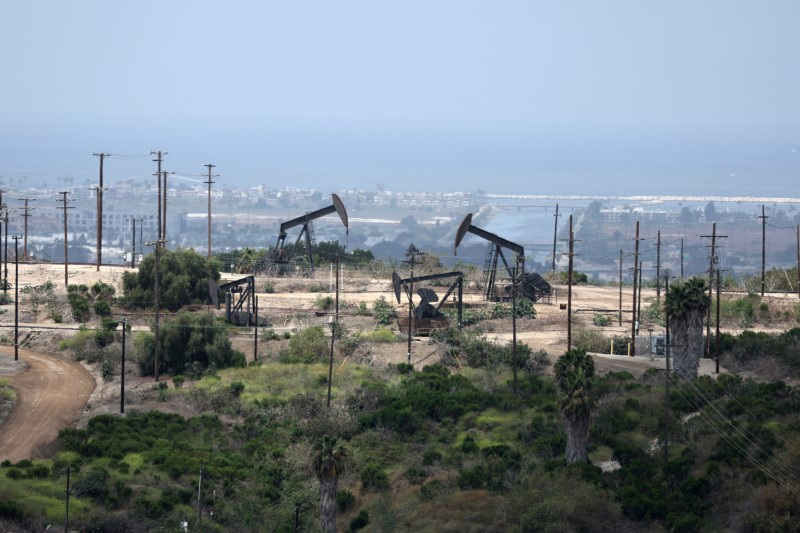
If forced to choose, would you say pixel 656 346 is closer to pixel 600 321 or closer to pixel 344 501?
pixel 600 321

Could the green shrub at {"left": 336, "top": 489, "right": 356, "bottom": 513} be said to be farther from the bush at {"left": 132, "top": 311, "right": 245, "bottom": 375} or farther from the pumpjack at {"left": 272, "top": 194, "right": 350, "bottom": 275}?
the pumpjack at {"left": 272, "top": 194, "right": 350, "bottom": 275}

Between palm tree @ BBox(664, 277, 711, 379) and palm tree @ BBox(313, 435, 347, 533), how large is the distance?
16.9 m

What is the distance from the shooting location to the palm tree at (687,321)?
53.1 metres

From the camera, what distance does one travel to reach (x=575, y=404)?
1797 inches

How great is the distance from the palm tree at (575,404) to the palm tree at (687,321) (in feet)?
25.0

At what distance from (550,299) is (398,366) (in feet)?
57.8

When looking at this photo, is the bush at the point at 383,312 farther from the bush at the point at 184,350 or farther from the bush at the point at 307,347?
the bush at the point at 184,350

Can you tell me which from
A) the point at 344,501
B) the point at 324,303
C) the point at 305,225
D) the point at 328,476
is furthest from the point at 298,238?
the point at 328,476

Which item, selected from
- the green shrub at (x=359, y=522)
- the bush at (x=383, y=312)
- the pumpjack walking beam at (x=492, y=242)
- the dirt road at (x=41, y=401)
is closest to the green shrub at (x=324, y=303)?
the bush at (x=383, y=312)

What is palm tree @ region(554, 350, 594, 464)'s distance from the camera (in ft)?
150

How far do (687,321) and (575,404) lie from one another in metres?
9.56

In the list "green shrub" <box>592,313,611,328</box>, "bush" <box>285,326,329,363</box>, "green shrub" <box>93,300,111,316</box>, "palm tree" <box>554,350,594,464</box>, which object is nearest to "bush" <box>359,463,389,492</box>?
"palm tree" <box>554,350,594,464</box>

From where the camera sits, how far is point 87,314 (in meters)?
69.6

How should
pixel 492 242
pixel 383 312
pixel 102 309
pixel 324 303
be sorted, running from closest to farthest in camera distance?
pixel 383 312
pixel 102 309
pixel 324 303
pixel 492 242
